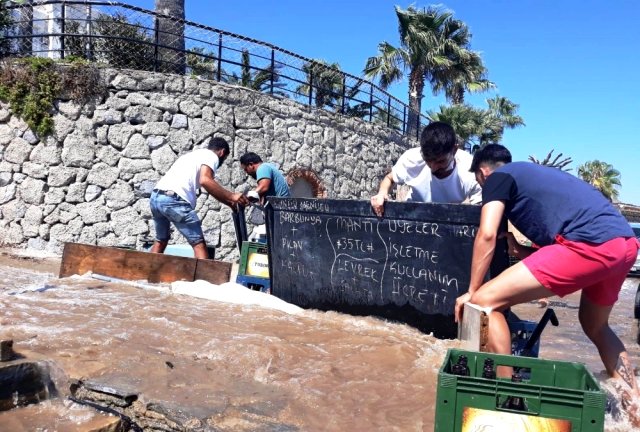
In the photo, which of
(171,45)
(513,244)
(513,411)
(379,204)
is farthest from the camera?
(171,45)

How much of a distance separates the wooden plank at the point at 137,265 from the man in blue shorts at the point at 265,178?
0.89 metres

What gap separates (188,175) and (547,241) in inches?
162

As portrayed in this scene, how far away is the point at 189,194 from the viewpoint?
6.46 meters

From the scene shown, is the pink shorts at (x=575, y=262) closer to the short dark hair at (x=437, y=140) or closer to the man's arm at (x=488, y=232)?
the man's arm at (x=488, y=232)

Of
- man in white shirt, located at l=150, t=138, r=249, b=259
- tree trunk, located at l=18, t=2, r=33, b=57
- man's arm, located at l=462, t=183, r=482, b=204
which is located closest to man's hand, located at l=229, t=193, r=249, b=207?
man in white shirt, located at l=150, t=138, r=249, b=259

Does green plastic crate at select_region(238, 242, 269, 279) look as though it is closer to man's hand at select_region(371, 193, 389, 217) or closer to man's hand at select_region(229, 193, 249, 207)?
man's hand at select_region(229, 193, 249, 207)

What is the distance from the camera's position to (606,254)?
315 cm

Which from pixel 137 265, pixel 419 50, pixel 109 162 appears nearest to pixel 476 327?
pixel 137 265

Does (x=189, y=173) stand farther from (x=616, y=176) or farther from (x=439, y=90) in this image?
(x=616, y=176)

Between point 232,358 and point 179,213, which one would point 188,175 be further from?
point 232,358

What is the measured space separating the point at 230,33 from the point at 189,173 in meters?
6.34

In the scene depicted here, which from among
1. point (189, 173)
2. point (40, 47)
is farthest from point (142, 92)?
point (189, 173)

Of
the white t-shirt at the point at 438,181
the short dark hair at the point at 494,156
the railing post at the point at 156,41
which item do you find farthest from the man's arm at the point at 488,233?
the railing post at the point at 156,41

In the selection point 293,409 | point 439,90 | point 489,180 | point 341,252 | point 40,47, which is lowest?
point 293,409
